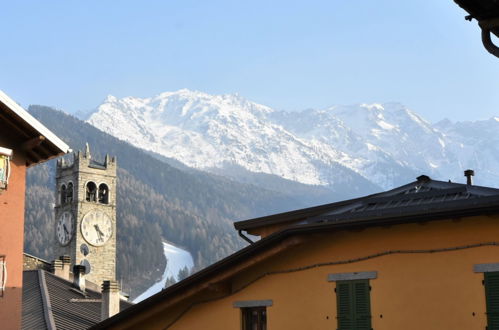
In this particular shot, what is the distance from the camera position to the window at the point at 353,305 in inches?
740

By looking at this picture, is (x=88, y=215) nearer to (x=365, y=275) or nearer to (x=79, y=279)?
(x=79, y=279)

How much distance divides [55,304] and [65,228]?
88.9 m

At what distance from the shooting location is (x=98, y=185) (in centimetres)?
13400

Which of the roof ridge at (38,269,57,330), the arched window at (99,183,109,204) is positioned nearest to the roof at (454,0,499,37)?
the roof ridge at (38,269,57,330)

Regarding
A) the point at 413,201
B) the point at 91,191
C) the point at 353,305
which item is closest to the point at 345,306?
the point at 353,305

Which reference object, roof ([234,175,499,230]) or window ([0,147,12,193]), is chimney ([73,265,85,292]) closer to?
window ([0,147,12,193])

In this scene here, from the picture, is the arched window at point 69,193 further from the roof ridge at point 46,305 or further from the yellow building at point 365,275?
the yellow building at point 365,275

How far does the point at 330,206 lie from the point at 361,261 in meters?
3.89

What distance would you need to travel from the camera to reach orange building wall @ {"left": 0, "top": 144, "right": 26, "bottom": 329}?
2280cm

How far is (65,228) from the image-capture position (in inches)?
5202

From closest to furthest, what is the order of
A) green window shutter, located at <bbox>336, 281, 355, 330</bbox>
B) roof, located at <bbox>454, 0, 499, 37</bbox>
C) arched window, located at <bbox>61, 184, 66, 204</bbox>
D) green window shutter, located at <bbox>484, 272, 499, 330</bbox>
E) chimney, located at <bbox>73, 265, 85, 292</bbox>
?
roof, located at <bbox>454, 0, 499, 37</bbox>
green window shutter, located at <bbox>484, 272, 499, 330</bbox>
green window shutter, located at <bbox>336, 281, 355, 330</bbox>
chimney, located at <bbox>73, 265, 85, 292</bbox>
arched window, located at <bbox>61, 184, 66, 204</bbox>

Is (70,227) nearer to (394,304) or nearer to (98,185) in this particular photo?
(98,185)

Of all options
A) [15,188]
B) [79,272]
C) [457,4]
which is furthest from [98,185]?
[457,4]

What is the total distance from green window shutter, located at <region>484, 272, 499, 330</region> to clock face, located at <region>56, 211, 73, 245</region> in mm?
114173
